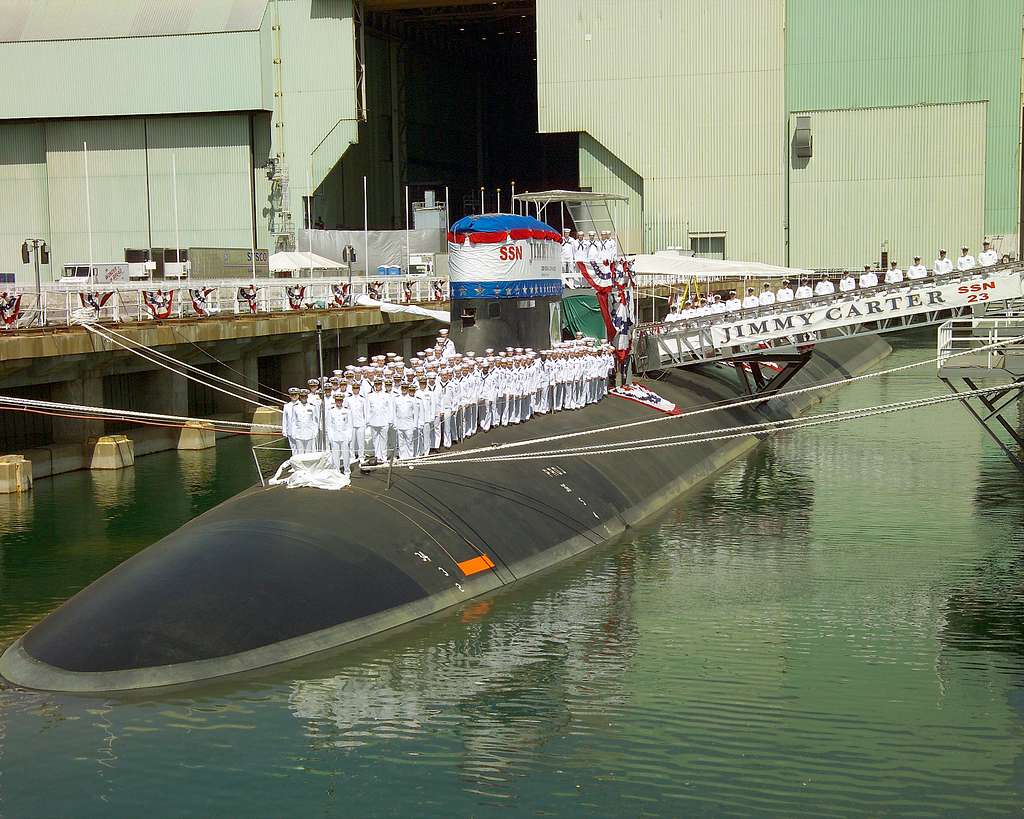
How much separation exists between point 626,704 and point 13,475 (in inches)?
687

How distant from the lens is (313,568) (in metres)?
15.6

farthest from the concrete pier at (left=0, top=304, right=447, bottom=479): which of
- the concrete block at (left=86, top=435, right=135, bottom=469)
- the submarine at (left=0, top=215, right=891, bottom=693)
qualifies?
the submarine at (left=0, top=215, right=891, bottom=693)

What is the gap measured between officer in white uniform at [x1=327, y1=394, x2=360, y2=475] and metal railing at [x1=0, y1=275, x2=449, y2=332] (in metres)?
13.1

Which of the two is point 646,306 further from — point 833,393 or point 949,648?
point 949,648

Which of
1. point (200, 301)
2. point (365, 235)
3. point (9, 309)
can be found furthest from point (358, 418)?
point (365, 235)

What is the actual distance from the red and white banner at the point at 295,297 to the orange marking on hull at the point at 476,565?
1026 inches

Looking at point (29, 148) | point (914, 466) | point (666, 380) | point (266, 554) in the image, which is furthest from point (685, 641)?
point (29, 148)

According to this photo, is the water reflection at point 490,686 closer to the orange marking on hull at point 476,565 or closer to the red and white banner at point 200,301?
the orange marking on hull at point 476,565

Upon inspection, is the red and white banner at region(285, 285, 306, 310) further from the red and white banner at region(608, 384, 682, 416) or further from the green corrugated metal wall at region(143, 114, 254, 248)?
the green corrugated metal wall at region(143, 114, 254, 248)

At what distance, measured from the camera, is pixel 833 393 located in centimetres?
4353

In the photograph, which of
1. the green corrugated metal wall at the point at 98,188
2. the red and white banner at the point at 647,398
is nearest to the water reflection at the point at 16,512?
the red and white banner at the point at 647,398

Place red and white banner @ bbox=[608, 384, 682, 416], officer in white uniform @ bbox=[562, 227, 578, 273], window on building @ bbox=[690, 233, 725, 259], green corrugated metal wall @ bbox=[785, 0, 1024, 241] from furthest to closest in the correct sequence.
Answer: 1. window on building @ bbox=[690, 233, 725, 259]
2. green corrugated metal wall @ bbox=[785, 0, 1024, 241]
3. officer in white uniform @ bbox=[562, 227, 578, 273]
4. red and white banner @ bbox=[608, 384, 682, 416]

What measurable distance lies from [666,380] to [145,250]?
3162 cm

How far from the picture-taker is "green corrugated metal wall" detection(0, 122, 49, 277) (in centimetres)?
6169
